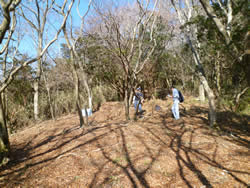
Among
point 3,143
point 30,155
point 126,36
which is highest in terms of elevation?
point 126,36

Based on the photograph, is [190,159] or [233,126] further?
[233,126]

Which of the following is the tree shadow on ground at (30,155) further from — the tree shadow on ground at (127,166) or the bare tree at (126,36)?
the bare tree at (126,36)

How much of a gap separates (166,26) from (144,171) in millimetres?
7422

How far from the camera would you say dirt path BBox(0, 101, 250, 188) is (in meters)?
2.42

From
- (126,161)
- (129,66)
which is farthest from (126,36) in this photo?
(126,161)

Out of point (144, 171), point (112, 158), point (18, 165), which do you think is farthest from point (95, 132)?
point (144, 171)

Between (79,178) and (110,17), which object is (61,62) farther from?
(79,178)

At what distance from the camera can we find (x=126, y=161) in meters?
2.91

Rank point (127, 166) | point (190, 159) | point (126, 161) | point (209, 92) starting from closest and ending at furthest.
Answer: point (127, 166) → point (126, 161) → point (190, 159) → point (209, 92)

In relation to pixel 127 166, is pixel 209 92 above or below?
above

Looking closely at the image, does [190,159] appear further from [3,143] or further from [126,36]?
[126,36]

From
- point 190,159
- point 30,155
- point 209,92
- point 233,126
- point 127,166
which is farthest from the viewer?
point 233,126

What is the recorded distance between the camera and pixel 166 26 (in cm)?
816

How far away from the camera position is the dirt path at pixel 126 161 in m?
2.42
